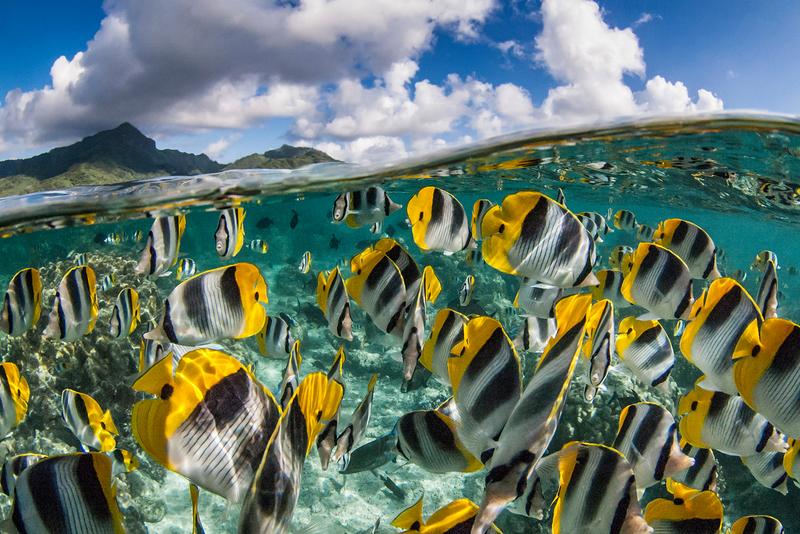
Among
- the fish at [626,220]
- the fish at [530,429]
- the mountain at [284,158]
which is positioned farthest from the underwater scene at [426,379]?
the fish at [626,220]

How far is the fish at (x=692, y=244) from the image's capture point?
14.3ft

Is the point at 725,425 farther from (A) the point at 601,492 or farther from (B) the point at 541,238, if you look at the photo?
(B) the point at 541,238

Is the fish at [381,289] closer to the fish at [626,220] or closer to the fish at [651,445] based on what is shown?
Answer: the fish at [651,445]

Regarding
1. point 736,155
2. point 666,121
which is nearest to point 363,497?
point 666,121

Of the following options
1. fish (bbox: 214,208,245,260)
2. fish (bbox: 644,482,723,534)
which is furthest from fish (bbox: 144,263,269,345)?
fish (bbox: 644,482,723,534)

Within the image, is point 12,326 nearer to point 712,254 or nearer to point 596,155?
point 712,254

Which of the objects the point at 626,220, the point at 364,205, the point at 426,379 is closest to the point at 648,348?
the point at 364,205

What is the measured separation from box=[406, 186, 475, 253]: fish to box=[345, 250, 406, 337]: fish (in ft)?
1.94

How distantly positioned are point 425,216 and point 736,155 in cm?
997

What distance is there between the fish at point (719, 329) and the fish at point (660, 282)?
0.62 meters

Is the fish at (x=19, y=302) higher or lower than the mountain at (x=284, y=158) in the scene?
Answer: lower

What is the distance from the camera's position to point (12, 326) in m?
4.60

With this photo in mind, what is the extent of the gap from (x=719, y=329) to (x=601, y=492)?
1.31m

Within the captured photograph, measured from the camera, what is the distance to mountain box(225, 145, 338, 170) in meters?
9.02
